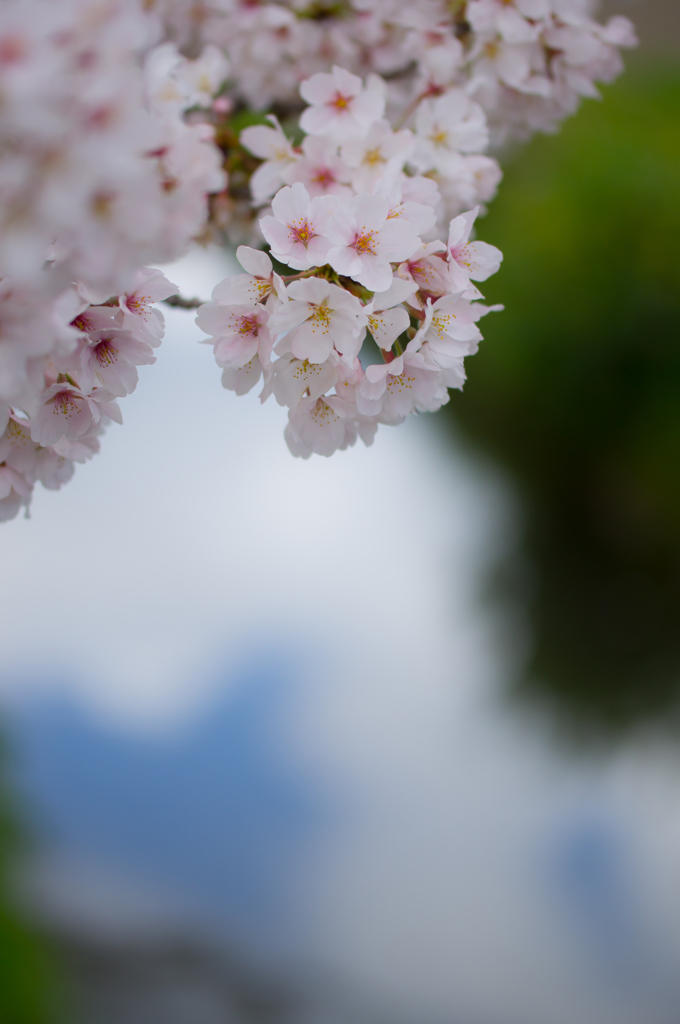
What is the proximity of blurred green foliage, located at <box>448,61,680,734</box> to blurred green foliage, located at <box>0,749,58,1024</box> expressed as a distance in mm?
2659

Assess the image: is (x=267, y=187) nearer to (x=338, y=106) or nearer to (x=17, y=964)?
(x=338, y=106)

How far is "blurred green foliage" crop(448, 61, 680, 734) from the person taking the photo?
337 centimetres

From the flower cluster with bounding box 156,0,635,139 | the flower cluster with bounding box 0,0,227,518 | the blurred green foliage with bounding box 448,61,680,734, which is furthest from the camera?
the blurred green foliage with bounding box 448,61,680,734

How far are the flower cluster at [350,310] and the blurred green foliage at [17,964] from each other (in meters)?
2.27

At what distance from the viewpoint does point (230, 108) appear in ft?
2.65

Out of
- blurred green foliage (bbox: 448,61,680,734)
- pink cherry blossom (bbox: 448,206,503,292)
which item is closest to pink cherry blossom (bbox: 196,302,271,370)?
pink cherry blossom (bbox: 448,206,503,292)

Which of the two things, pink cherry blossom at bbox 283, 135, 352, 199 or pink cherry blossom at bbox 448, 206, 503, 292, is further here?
pink cherry blossom at bbox 283, 135, 352, 199

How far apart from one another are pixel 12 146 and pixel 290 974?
13.8ft

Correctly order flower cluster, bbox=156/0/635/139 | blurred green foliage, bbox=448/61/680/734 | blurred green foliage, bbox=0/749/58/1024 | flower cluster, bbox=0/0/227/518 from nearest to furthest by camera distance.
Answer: flower cluster, bbox=0/0/227/518
flower cluster, bbox=156/0/635/139
blurred green foliage, bbox=0/749/58/1024
blurred green foliage, bbox=448/61/680/734

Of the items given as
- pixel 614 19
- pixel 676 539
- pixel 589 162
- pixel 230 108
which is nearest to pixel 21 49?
pixel 230 108

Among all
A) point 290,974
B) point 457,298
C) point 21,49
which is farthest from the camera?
point 290,974

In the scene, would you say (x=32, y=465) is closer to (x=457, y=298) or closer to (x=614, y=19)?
(x=457, y=298)

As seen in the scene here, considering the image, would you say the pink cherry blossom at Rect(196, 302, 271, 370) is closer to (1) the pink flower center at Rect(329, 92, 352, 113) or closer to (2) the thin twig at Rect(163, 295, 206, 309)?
(2) the thin twig at Rect(163, 295, 206, 309)

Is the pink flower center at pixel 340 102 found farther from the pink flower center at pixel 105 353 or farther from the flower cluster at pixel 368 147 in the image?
the pink flower center at pixel 105 353
